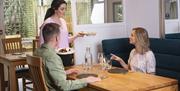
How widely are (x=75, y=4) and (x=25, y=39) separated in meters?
3.15

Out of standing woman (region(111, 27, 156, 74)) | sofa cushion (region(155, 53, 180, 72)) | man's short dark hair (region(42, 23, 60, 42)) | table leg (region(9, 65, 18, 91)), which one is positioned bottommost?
table leg (region(9, 65, 18, 91))

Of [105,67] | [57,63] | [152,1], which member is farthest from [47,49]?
[152,1]

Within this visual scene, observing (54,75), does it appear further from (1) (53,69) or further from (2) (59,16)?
(2) (59,16)

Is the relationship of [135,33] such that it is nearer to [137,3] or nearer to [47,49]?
[47,49]

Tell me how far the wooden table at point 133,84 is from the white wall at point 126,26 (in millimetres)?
1856

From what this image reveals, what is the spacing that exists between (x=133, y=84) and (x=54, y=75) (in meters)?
0.63

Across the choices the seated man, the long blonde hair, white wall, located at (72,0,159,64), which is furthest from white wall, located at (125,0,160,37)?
the seated man

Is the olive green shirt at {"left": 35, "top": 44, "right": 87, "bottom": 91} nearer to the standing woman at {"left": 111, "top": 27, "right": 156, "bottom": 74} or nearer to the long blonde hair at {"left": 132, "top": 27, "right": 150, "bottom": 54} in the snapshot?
the standing woman at {"left": 111, "top": 27, "right": 156, "bottom": 74}

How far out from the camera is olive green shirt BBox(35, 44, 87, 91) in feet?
7.76

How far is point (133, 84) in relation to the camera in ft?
7.57

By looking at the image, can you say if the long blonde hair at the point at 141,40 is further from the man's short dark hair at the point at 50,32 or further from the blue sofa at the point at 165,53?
the man's short dark hair at the point at 50,32

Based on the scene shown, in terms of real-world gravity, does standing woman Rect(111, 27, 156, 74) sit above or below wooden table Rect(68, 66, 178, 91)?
above

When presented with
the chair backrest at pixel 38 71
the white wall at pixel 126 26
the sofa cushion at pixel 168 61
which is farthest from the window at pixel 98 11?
the chair backrest at pixel 38 71

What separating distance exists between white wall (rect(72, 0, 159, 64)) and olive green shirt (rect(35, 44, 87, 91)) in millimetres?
1912
